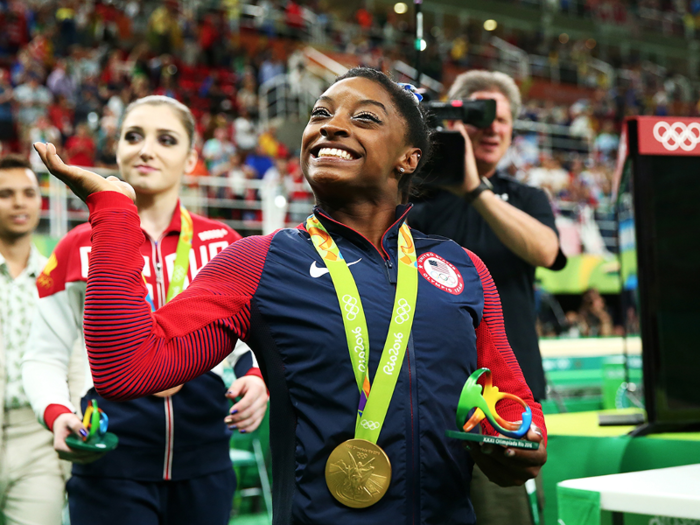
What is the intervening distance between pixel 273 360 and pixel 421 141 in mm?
573

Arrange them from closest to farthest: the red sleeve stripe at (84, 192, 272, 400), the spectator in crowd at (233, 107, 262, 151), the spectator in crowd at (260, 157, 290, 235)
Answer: the red sleeve stripe at (84, 192, 272, 400) < the spectator in crowd at (260, 157, 290, 235) < the spectator in crowd at (233, 107, 262, 151)

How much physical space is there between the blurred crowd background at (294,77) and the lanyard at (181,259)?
1.88 metres

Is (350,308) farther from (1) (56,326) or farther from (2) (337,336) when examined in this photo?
(1) (56,326)

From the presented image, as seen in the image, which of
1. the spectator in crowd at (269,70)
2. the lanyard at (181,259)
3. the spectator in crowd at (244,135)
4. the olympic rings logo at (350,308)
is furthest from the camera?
the spectator in crowd at (269,70)

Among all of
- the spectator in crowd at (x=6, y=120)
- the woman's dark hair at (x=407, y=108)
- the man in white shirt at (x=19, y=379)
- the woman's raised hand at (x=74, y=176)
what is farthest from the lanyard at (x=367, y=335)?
the spectator in crowd at (x=6, y=120)

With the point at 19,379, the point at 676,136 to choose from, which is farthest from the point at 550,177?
the point at 19,379

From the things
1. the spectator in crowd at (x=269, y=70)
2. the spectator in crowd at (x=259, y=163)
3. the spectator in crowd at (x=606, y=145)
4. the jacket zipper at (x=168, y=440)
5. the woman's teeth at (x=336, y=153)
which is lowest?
the jacket zipper at (x=168, y=440)

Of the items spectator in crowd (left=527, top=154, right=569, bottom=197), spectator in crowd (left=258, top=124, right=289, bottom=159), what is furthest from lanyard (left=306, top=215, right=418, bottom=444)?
spectator in crowd (left=527, top=154, right=569, bottom=197)

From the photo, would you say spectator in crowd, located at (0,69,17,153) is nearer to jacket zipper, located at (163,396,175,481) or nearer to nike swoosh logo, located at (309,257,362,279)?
jacket zipper, located at (163,396,175,481)

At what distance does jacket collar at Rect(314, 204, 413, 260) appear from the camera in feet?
4.58

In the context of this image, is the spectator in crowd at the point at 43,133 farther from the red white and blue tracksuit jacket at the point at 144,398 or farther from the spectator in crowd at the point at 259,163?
the red white and blue tracksuit jacket at the point at 144,398

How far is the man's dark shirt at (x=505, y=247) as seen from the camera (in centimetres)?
227

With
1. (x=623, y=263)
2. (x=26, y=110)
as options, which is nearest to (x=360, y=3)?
(x=26, y=110)

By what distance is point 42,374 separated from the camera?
78.3 inches
